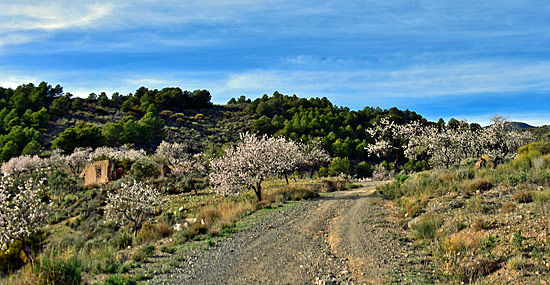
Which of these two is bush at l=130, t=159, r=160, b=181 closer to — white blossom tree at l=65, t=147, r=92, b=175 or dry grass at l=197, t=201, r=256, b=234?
white blossom tree at l=65, t=147, r=92, b=175

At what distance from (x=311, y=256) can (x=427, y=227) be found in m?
4.55

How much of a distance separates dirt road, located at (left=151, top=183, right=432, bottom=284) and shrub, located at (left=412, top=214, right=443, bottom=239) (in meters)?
0.53

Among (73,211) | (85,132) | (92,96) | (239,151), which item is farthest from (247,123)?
(239,151)

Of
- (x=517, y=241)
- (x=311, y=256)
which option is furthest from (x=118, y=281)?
(x=517, y=241)

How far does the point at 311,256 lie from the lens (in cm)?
1012

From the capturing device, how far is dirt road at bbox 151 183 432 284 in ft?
28.1

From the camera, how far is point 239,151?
75.0ft

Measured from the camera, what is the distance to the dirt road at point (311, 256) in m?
8.55

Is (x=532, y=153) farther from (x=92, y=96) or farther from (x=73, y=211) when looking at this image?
(x=92, y=96)

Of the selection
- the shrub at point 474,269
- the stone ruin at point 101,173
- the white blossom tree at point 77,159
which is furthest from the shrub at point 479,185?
the white blossom tree at point 77,159

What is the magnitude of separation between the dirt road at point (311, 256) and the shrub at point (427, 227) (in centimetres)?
53

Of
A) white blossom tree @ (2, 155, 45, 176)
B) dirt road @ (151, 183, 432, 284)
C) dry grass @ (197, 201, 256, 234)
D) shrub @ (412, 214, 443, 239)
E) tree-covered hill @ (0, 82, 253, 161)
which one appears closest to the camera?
dirt road @ (151, 183, 432, 284)

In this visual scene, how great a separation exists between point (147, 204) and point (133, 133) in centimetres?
5928

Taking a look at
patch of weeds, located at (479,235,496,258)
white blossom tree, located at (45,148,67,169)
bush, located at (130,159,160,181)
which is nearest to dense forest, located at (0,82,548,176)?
white blossom tree, located at (45,148,67,169)
